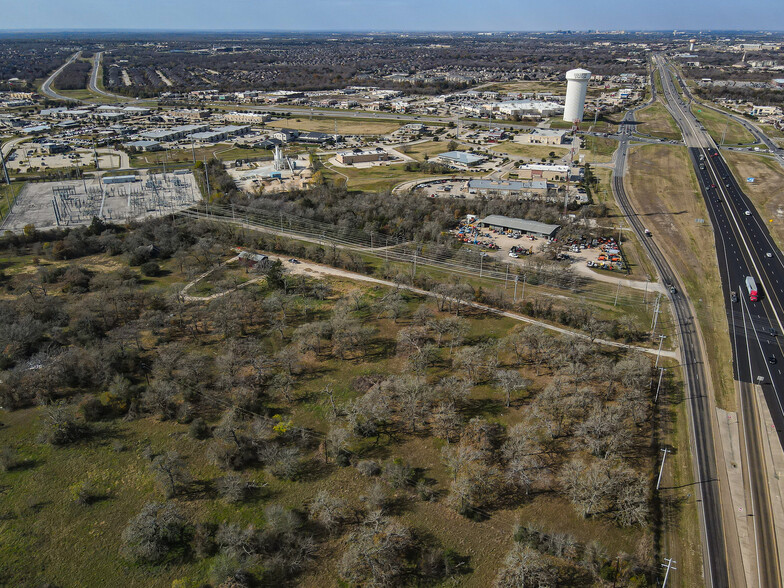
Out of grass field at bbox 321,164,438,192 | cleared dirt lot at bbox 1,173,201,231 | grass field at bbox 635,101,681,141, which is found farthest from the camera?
grass field at bbox 635,101,681,141

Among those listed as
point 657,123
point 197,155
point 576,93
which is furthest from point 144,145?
point 657,123

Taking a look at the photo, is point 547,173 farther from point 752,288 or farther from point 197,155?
point 197,155

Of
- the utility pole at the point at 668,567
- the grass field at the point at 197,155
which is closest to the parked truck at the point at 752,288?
the utility pole at the point at 668,567

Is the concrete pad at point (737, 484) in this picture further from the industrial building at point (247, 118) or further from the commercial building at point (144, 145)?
the industrial building at point (247, 118)

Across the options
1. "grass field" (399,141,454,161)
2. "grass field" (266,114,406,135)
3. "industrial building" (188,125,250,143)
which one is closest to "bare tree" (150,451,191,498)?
"grass field" (399,141,454,161)

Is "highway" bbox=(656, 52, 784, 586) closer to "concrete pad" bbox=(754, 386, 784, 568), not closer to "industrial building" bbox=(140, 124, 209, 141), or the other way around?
"concrete pad" bbox=(754, 386, 784, 568)

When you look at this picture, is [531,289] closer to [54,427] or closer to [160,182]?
[54,427]
